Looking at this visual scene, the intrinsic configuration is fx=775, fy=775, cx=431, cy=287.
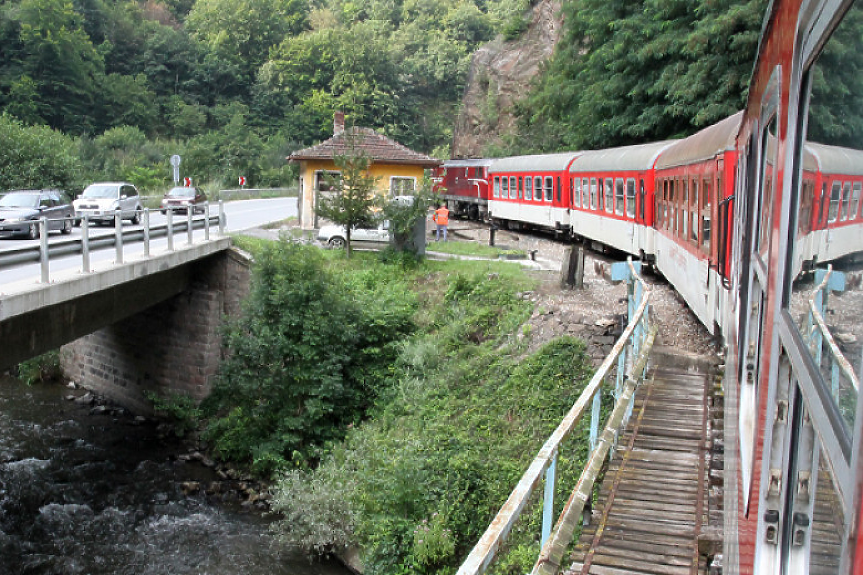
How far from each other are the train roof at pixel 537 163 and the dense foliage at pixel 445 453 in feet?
32.2

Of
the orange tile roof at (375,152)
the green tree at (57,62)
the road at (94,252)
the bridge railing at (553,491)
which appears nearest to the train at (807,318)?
the bridge railing at (553,491)

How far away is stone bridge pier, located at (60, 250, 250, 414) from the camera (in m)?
22.7

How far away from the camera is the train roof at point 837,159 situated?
1.67 m

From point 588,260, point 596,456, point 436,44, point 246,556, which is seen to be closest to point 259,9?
point 436,44

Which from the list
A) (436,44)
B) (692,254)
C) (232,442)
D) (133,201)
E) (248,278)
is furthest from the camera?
(436,44)

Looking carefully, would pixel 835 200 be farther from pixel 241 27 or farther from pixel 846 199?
pixel 241 27

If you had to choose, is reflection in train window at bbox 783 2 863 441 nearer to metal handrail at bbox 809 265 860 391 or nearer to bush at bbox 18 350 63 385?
metal handrail at bbox 809 265 860 391

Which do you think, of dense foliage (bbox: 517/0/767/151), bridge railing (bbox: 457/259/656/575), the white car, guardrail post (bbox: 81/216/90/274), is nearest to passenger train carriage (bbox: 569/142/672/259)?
dense foliage (bbox: 517/0/767/151)

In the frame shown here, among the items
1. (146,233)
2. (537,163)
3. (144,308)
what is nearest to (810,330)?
(146,233)

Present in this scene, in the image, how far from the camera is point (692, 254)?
12.3m

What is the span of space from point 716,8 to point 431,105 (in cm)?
6636

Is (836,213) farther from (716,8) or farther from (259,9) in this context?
(259,9)

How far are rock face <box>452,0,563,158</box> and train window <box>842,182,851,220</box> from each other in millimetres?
54111

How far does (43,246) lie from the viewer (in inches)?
506
